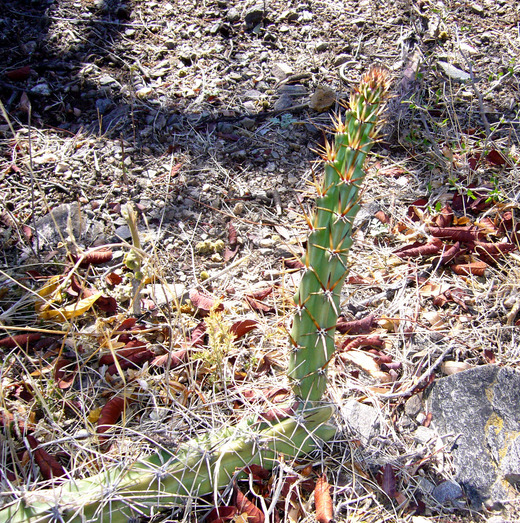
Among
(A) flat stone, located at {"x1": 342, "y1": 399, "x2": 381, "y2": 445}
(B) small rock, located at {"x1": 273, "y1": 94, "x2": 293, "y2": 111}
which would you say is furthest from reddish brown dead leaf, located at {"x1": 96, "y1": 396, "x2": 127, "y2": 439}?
(B) small rock, located at {"x1": 273, "y1": 94, "x2": 293, "y2": 111}

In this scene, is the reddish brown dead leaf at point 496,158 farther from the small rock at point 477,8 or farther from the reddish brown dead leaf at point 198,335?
the reddish brown dead leaf at point 198,335

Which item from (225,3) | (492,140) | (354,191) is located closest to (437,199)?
(492,140)

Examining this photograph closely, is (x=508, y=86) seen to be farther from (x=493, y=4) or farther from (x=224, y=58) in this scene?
(x=224, y=58)

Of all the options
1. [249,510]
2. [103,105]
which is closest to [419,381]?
[249,510]

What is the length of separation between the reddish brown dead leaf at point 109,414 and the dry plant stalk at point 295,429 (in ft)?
0.72

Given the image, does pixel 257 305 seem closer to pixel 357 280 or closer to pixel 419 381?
pixel 357 280

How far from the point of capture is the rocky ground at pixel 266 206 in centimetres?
171

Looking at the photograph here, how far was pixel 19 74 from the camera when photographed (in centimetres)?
299

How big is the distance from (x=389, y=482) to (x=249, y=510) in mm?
497

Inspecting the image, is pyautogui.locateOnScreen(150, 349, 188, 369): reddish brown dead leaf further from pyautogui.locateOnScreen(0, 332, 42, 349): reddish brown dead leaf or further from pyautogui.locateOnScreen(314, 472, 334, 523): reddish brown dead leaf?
pyautogui.locateOnScreen(314, 472, 334, 523): reddish brown dead leaf

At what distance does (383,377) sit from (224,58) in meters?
2.47

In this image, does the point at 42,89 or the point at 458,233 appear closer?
the point at 458,233

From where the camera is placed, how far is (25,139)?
2.74 m

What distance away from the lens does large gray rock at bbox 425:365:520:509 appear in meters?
1.61
